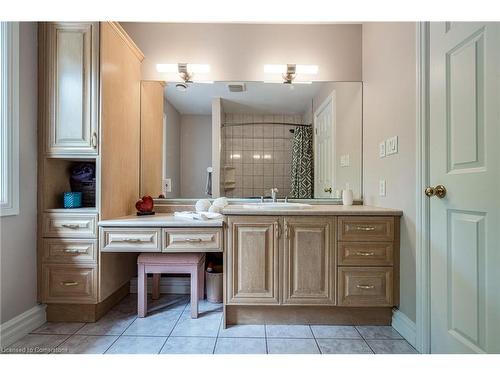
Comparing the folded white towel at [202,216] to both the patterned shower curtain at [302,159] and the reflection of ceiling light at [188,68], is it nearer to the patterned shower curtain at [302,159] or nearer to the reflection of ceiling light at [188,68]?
the patterned shower curtain at [302,159]

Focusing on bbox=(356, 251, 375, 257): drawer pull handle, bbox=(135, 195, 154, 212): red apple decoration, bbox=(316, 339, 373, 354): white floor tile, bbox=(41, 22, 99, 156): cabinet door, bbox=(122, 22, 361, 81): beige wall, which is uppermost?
bbox=(122, 22, 361, 81): beige wall

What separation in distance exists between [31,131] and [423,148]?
2.44m

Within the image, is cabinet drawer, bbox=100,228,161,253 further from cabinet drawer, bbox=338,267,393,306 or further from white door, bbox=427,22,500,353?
white door, bbox=427,22,500,353

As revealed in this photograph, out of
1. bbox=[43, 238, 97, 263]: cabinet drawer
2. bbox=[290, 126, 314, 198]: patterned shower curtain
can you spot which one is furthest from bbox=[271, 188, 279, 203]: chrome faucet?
bbox=[43, 238, 97, 263]: cabinet drawer

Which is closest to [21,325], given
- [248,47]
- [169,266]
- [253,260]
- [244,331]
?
[169,266]

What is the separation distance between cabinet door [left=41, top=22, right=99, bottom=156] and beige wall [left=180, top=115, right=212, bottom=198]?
727 mm

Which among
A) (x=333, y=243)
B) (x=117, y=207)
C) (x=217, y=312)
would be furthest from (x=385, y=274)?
(x=117, y=207)

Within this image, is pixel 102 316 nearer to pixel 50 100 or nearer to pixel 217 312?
pixel 217 312

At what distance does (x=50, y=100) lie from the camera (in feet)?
5.90

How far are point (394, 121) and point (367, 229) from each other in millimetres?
760

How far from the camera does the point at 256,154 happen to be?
2355 mm

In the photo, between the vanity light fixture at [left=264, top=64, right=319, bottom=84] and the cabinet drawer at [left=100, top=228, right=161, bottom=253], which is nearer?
the cabinet drawer at [left=100, top=228, right=161, bottom=253]

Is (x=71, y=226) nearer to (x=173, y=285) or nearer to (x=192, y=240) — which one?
(x=192, y=240)

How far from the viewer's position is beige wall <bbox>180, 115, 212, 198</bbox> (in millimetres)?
2363
